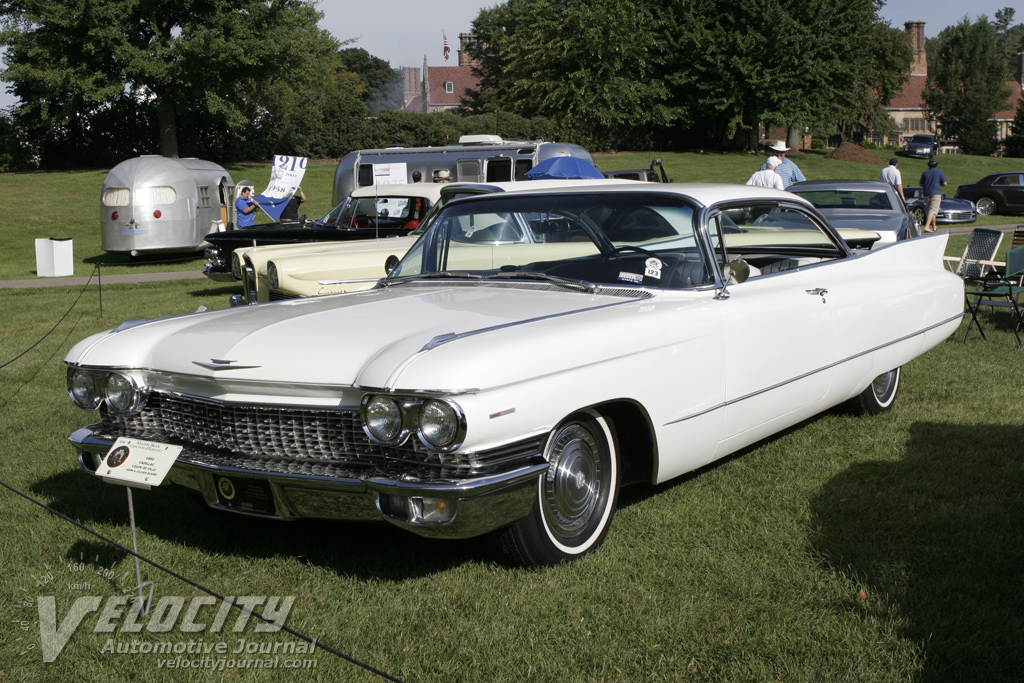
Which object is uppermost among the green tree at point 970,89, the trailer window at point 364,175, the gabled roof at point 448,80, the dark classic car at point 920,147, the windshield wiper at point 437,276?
the gabled roof at point 448,80

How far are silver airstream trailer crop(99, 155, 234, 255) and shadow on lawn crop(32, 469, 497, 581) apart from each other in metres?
14.9

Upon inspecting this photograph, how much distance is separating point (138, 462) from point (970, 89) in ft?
249

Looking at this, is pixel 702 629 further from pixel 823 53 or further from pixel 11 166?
pixel 823 53

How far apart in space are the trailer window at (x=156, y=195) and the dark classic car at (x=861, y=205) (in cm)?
1273

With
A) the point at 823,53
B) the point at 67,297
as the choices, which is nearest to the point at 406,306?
the point at 67,297

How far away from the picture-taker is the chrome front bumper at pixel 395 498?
3.14 meters

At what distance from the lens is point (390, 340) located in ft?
11.4

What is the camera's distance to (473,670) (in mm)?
2973

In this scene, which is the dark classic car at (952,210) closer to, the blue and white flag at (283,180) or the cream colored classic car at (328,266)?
the blue and white flag at (283,180)

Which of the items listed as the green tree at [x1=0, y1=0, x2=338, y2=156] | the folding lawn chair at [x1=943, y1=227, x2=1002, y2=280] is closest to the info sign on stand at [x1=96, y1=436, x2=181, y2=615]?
the folding lawn chair at [x1=943, y1=227, x2=1002, y2=280]

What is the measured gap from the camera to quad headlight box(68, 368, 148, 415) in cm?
384

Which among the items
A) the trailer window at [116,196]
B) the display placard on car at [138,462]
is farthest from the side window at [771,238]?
the trailer window at [116,196]

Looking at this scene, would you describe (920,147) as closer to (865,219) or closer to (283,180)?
(283,180)

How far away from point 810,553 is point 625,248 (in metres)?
1.65
